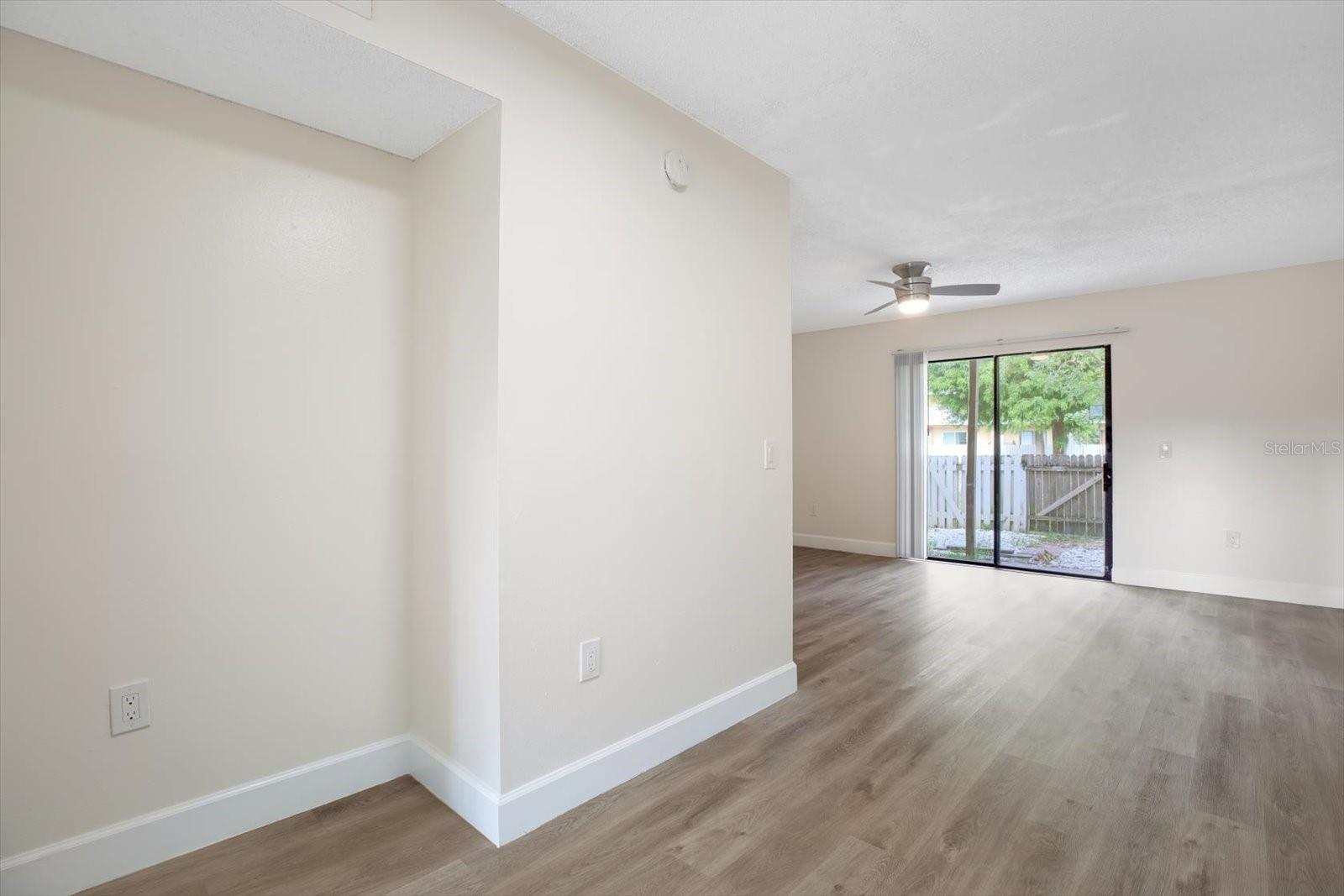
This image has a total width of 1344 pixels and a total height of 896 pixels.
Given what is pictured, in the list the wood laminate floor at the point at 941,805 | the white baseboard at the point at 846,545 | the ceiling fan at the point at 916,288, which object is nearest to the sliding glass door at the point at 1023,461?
the white baseboard at the point at 846,545

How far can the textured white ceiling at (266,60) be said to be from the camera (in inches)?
58.1

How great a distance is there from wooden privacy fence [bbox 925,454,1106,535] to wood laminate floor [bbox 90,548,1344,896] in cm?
230

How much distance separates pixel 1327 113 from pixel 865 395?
4.46m

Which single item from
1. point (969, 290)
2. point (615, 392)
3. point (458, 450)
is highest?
point (969, 290)

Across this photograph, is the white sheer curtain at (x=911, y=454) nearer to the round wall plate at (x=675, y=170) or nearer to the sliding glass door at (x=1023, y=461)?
the sliding glass door at (x=1023, y=461)

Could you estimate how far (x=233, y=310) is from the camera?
1.90 meters

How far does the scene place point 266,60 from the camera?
1.66 metres

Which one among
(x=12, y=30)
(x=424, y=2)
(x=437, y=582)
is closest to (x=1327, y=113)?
(x=424, y=2)

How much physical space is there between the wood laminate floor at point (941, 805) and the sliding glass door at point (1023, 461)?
2325 millimetres

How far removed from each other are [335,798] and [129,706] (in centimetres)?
68

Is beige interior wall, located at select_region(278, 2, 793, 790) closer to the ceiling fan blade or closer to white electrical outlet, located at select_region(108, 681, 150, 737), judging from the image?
white electrical outlet, located at select_region(108, 681, 150, 737)

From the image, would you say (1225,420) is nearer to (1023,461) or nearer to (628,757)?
(1023,461)

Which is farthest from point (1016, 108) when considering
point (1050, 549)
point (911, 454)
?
point (1050, 549)

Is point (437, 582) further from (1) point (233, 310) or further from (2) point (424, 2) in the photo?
(2) point (424, 2)
